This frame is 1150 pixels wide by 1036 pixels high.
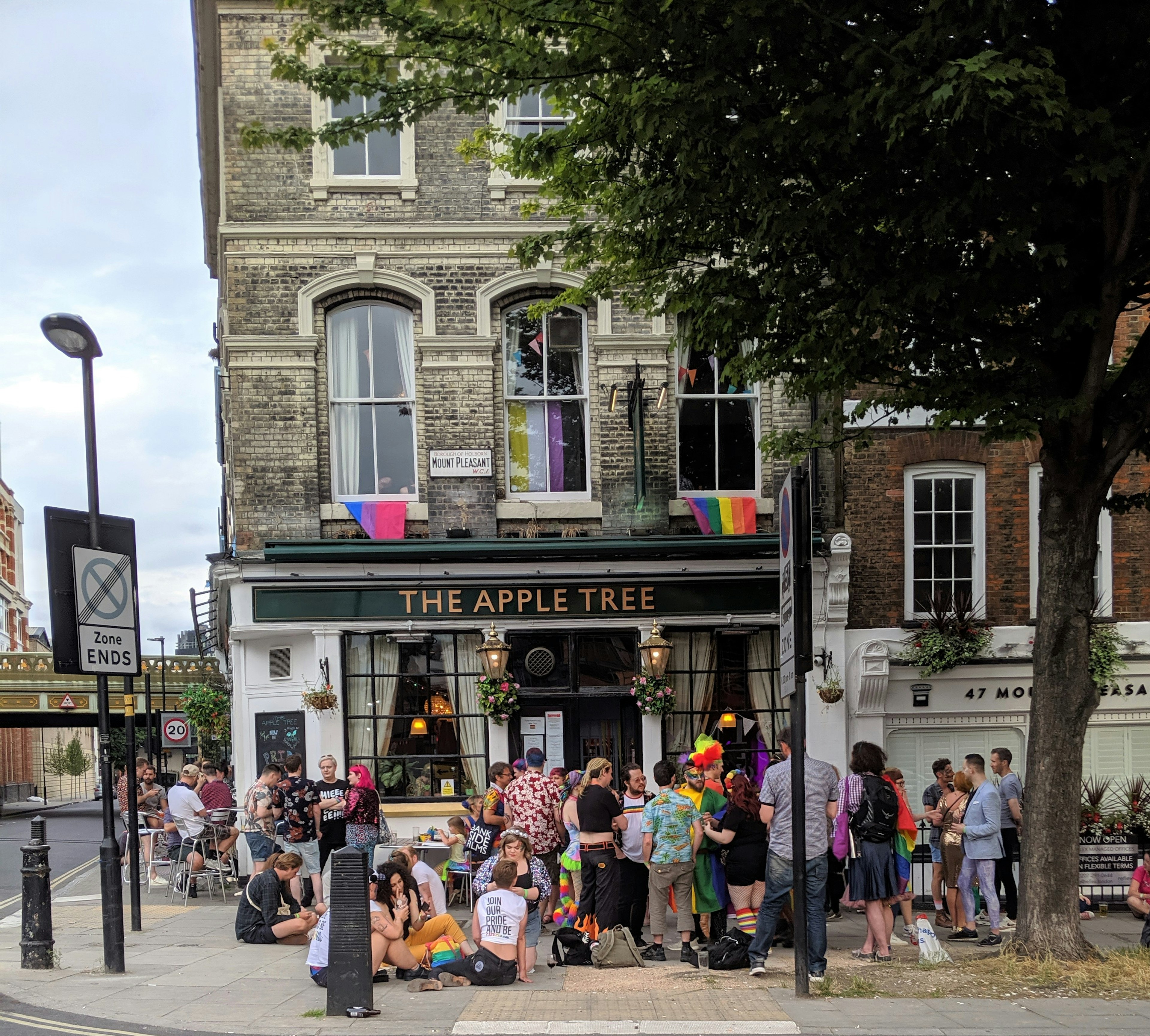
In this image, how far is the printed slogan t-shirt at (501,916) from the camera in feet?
32.0

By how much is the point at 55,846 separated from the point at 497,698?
16.9 meters

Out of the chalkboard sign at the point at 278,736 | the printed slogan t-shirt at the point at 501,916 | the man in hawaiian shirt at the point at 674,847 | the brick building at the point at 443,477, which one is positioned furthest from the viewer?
the chalkboard sign at the point at 278,736

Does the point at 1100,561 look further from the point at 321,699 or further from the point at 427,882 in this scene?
the point at 427,882

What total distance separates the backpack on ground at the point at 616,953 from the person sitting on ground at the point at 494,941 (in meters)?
0.98

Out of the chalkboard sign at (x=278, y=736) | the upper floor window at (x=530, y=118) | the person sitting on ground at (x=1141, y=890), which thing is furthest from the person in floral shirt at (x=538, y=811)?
the upper floor window at (x=530, y=118)

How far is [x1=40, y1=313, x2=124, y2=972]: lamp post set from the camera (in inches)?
398

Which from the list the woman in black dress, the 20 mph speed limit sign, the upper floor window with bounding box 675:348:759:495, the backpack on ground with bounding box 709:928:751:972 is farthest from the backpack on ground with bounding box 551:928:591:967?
the 20 mph speed limit sign

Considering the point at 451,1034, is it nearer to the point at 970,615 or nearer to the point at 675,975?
the point at 675,975

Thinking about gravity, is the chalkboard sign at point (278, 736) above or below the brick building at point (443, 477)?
below

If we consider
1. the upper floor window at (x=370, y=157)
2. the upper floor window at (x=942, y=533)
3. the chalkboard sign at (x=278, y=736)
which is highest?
the upper floor window at (x=370, y=157)

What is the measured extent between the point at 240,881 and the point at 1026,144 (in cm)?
1300

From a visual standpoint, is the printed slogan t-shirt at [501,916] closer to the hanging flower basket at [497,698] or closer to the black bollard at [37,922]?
the black bollard at [37,922]

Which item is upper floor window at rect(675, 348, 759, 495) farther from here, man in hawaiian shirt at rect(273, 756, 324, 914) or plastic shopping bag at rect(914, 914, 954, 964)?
plastic shopping bag at rect(914, 914, 954, 964)

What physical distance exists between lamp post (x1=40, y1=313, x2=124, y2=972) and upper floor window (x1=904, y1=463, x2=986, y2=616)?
10494 millimetres
